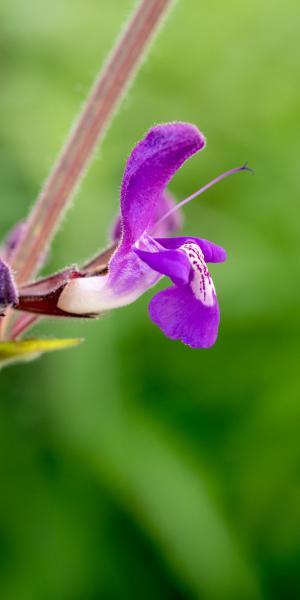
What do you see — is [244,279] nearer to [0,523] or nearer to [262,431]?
[262,431]

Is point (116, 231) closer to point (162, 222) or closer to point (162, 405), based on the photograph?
point (162, 222)

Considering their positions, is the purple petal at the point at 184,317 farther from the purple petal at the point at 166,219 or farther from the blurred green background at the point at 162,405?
the blurred green background at the point at 162,405

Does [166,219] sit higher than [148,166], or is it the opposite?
[148,166]

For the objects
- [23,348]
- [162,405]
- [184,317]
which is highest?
[184,317]

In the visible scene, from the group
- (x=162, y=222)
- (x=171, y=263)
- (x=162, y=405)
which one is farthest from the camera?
(x=162, y=405)

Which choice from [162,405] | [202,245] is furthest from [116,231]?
[162,405]

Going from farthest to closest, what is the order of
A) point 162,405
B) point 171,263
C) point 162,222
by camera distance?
point 162,405 < point 162,222 < point 171,263

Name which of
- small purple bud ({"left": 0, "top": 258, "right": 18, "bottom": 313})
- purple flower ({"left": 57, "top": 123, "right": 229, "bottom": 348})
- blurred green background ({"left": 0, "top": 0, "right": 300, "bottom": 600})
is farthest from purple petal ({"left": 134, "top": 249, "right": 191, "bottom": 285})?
blurred green background ({"left": 0, "top": 0, "right": 300, "bottom": 600})
